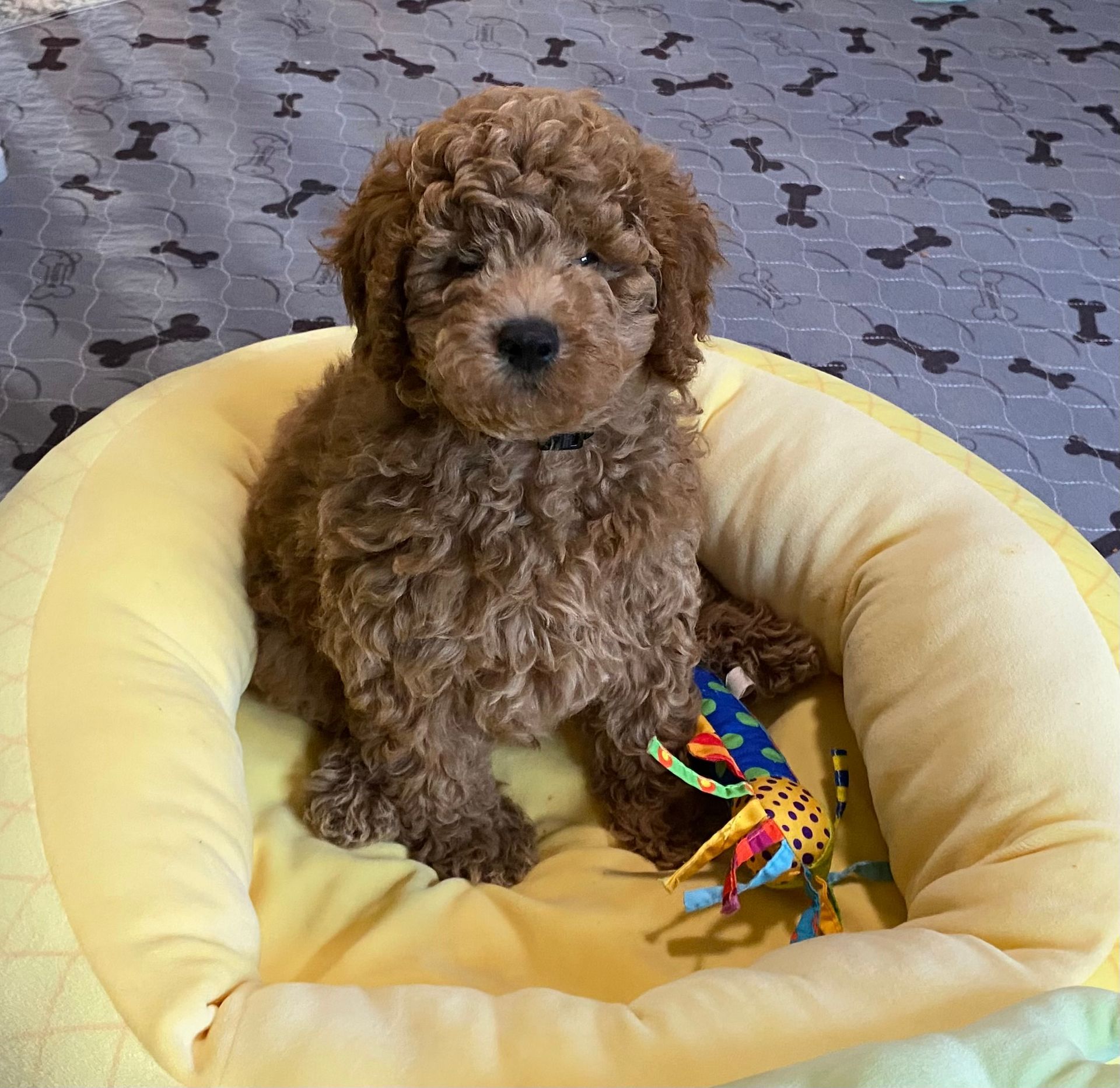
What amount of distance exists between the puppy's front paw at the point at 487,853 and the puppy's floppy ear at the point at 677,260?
0.90 metres

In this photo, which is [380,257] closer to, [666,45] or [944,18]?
[666,45]

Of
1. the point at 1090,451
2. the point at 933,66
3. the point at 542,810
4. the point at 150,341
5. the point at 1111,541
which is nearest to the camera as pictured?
the point at 542,810

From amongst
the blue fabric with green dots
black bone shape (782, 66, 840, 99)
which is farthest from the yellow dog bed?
black bone shape (782, 66, 840, 99)

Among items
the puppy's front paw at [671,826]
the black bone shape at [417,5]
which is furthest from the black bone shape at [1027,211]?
the puppy's front paw at [671,826]

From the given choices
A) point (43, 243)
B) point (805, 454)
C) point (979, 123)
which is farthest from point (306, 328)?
point (979, 123)

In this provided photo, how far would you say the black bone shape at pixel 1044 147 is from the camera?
4.16 m

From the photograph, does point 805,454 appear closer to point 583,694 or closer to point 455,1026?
point 583,694

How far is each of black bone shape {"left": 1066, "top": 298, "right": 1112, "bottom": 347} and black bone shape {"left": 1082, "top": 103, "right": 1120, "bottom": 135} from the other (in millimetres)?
1270

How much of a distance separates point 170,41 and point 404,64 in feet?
3.37

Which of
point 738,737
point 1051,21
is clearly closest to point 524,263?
point 738,737

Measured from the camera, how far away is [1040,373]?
3.34m

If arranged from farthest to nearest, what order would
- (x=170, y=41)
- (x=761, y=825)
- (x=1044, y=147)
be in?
1. (x=170, y=41)
2. (x=1044, y=147)
3. (x=761, y=825)

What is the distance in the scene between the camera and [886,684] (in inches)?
73.5

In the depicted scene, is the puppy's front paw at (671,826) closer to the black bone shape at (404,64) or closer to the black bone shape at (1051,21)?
the black bone shape at (404,64)
